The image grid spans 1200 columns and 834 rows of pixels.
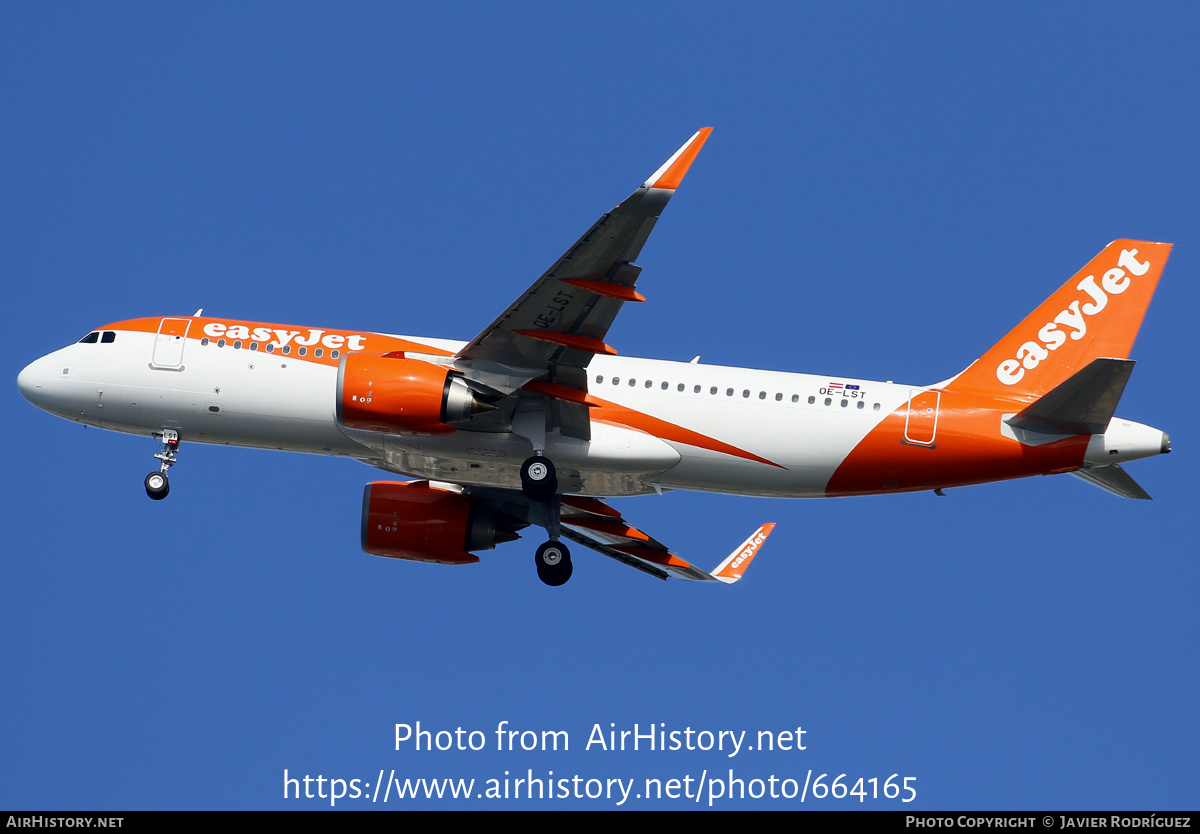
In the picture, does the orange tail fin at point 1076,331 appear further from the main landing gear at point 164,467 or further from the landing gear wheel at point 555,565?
the main landing gear at point 164,467

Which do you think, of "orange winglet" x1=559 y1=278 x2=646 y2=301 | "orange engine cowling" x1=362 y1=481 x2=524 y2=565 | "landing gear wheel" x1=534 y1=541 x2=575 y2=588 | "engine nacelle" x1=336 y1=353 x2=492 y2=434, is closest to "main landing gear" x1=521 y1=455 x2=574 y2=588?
"landing gear wheel" x1=534 y1=541 x2=575 y2=588

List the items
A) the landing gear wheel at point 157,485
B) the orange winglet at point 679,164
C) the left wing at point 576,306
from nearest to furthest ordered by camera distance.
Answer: the orange winglet at point 679,164
the left wing at point 576,306
the landing gear wheel at point 157,485

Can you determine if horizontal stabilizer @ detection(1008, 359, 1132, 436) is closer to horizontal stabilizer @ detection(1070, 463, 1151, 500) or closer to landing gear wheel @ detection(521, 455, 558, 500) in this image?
horizontal stabilizer @ detection(1070, 463, 1151, 500)

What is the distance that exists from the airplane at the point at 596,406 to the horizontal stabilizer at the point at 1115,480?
70 millimetres

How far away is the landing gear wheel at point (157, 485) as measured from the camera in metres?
32.0

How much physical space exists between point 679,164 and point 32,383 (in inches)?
686

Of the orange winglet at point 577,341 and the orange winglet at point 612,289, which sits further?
the orange winglet at point 577,341

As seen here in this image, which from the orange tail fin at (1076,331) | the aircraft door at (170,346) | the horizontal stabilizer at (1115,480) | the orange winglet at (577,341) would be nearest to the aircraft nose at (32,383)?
the aircraft door at (170,346)

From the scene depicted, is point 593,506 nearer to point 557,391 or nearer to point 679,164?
point 557,391

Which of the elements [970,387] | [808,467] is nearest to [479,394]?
[808,467]

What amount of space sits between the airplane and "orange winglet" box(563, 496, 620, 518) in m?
2.59

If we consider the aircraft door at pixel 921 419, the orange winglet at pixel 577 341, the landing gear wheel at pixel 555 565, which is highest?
the orange winglet at pixel 577 341

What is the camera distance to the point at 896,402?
101ft
